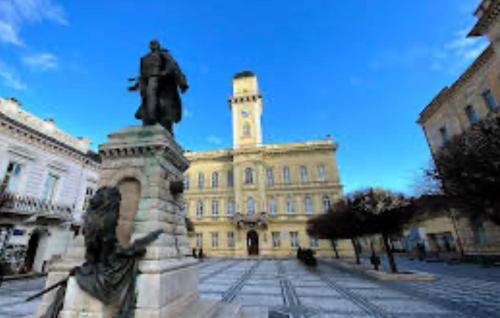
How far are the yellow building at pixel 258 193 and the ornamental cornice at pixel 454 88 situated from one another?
33.4 feet

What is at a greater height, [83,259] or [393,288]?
[83,259]

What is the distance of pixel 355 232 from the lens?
15266 millimetres

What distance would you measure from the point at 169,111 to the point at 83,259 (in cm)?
310

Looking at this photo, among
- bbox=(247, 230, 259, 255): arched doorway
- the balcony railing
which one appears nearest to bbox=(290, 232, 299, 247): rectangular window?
bbox=(247, 230, 259, 255): arched doorway

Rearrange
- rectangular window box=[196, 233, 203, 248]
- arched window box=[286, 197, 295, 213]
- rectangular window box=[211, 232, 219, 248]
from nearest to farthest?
arched window box=[286, 197, 295, 213] → rectangular window box=[211, 232, 219, 248] → rectangular window box=[196, 233, 203, 248]

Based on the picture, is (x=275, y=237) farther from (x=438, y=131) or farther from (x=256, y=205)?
(x=438, y=131)

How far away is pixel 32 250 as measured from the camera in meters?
14.6

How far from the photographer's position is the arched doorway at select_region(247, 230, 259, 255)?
28078mm

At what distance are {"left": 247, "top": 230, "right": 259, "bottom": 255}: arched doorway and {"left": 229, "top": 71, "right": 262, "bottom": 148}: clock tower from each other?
11689mm

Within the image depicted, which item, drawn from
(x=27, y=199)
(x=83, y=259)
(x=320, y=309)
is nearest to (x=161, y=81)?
(x=83, y=259)

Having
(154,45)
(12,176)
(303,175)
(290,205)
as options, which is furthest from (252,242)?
(154,45)

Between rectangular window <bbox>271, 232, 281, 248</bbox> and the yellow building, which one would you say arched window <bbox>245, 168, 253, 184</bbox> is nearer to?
the yellow building

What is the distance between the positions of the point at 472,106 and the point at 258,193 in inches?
828

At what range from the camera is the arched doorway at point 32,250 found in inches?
560
